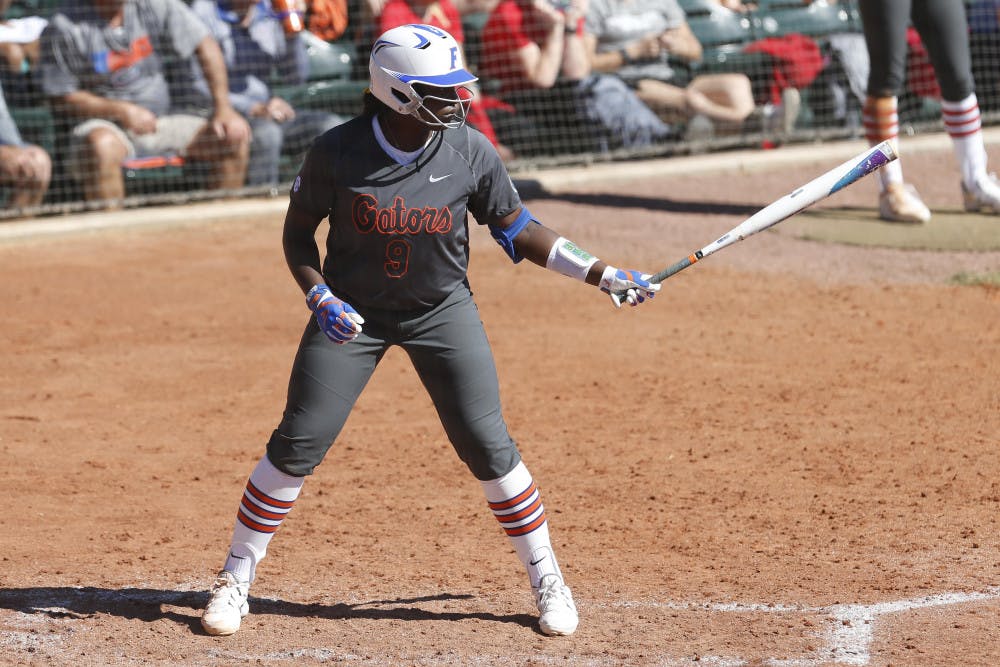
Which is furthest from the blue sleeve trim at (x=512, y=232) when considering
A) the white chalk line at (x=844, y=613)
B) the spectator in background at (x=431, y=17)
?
the spectator in background at (x=431, y=17)

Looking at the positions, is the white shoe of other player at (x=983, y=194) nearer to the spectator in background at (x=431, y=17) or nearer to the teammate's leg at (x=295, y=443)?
the spectator in background at (x=431, y=17)

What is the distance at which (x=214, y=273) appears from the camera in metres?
9.92

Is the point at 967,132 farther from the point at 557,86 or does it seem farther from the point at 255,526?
the point at 255,526

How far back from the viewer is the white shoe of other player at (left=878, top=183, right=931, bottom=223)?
417 inches

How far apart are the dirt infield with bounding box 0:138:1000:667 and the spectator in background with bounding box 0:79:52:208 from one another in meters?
0.93

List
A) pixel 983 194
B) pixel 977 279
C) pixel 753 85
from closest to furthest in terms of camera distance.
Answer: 1. pixel 977 279
2. pixel 983 194
3. pixel 753 85

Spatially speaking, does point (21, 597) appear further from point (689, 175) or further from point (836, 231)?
point (689, 175)

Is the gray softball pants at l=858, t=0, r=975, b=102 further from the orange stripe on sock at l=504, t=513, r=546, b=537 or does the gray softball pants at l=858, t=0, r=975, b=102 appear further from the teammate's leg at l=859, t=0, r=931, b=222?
the orange stripe on sock at l=504, t=513, r=546, b=537

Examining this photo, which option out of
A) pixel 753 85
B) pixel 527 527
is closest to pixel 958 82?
pixel 753 85

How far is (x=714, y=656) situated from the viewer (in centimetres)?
437

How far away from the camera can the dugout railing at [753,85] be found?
12.4 metres

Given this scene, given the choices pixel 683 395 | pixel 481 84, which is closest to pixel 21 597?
pixel 683 395

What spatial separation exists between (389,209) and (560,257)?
2.06 feet

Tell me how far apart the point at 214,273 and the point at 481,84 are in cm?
382
